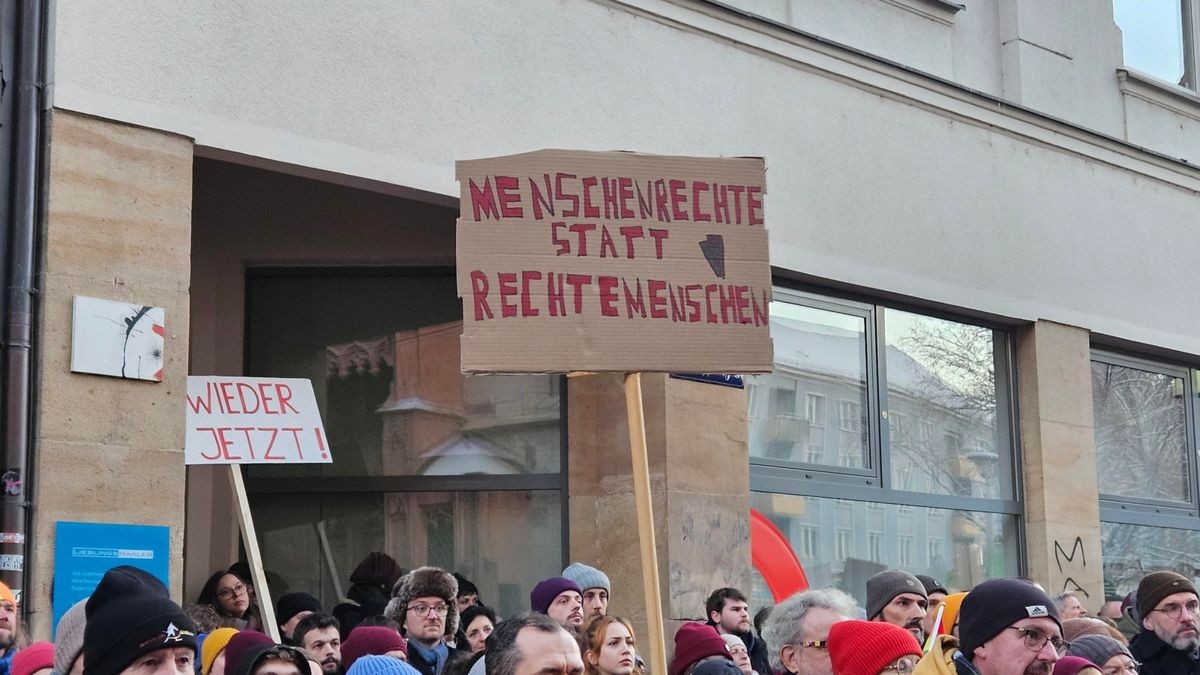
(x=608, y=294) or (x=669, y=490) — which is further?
(x=669, y=490)

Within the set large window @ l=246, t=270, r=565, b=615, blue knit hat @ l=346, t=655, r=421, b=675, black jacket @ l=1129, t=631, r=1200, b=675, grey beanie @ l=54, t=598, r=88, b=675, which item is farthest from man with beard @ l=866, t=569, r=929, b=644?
Result: large window @ l=246, t=270, r=565, b=615

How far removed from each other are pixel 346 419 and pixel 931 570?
4361 millimetres

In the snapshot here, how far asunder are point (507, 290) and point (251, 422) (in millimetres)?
2295

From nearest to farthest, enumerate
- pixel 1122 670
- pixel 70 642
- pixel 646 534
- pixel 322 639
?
pixel 70 642, pixel 646 534, pixel 1122 670, pixel 322 639

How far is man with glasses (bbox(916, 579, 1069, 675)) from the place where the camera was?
5148mm

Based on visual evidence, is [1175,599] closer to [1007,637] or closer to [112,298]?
[1007,637]

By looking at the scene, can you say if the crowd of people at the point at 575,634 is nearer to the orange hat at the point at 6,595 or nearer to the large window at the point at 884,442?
the orange hat at the point at 6,595

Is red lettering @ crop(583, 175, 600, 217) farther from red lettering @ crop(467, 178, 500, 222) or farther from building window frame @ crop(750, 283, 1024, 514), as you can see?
building window frame @ crop(750, 283, 1024, 514)

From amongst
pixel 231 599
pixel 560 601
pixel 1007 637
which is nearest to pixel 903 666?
pixel 1007 637

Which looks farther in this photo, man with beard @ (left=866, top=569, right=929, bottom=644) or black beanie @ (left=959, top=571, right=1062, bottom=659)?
man with beard @ (left=866, top=569, right=929, bottom=644)

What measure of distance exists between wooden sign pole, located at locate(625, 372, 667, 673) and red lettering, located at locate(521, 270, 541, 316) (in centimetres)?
48

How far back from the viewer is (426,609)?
8.13 meters

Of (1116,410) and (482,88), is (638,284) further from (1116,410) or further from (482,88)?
(1116,410)

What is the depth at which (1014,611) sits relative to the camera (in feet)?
16.9
